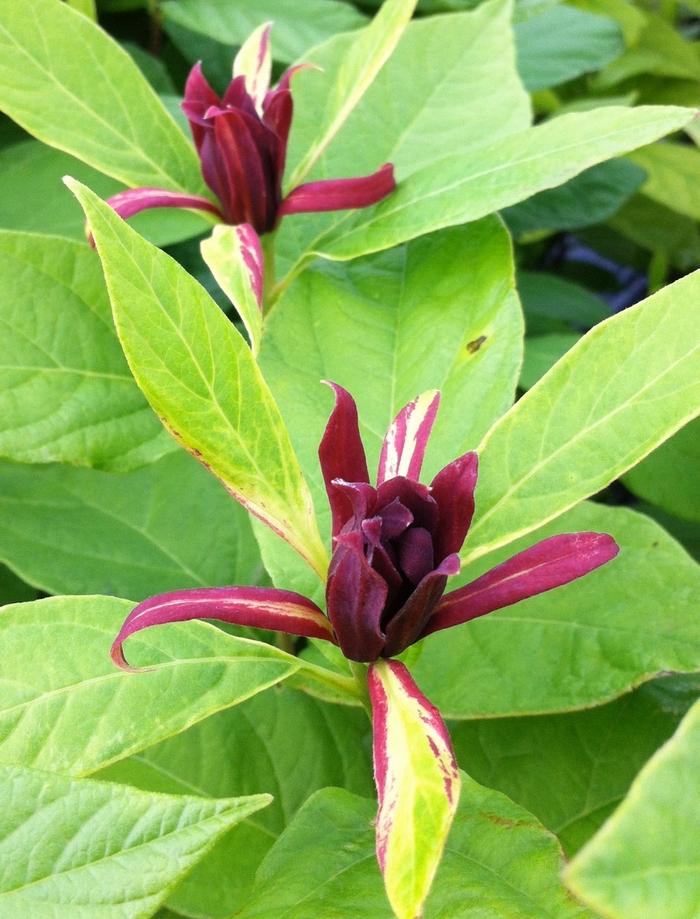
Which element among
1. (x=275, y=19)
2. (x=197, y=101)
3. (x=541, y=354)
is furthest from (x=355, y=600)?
(x=275, y=19)

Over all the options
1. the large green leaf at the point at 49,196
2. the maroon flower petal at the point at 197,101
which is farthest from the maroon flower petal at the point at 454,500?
the large green leaf at the point at 49,196

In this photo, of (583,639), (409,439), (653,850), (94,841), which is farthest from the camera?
(583,639)

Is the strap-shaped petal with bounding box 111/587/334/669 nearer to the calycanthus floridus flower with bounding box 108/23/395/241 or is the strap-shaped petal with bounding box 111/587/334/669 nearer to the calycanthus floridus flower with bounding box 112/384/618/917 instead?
the calycanthus floridus flower with bounding box 112/384/618/917

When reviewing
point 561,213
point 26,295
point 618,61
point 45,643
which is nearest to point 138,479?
point 26,295

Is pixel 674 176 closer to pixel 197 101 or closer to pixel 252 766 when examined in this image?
pixel 197 101

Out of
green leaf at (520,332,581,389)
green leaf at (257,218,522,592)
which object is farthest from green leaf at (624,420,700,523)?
green leaf at (257,218,522,592)

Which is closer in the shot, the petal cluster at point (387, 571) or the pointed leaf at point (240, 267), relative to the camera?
the petal cluster at point (387, 571)

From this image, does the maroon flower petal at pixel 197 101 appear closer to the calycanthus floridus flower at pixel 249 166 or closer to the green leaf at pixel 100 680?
the calycanthus floridus flower at pixel 249 166
